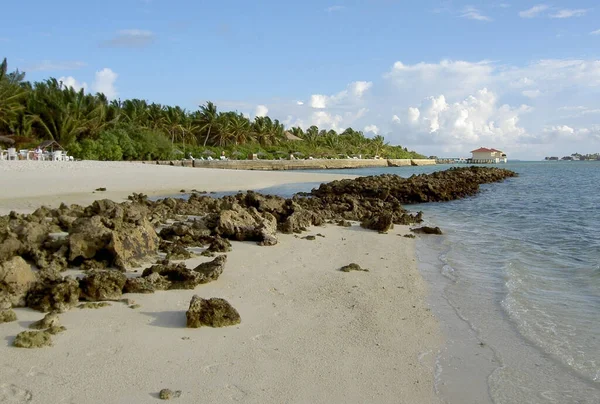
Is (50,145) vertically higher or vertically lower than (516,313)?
higher

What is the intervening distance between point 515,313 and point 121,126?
5817cm

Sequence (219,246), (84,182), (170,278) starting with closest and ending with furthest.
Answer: (170,278), (219,246), (84,182)

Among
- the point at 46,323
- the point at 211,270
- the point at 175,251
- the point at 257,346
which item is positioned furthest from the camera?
the point at 175,251

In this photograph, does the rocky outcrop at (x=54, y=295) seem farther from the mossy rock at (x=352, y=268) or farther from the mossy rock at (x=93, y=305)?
the mossy rock at (x=352, y=268)

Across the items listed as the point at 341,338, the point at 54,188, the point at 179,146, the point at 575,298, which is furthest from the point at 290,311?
the point at 179,146

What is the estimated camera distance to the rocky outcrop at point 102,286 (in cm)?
661

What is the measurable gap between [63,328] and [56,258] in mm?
2786

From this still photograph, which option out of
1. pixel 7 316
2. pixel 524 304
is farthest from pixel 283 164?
pixel 7 316

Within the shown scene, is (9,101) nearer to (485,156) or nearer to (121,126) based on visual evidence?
(121,126)

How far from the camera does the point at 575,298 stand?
8062 mm

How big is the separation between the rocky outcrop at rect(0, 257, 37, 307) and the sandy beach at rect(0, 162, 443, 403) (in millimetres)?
216

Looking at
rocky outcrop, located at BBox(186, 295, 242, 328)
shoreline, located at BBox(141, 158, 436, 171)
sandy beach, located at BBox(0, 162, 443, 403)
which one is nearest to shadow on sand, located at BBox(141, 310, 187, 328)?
sandy beach, located at BBox(0, 162, 443, 403)

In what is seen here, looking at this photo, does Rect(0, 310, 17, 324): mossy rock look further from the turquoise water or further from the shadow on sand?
the turquoise water

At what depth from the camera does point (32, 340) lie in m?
5.07
